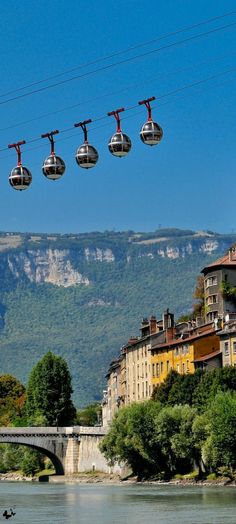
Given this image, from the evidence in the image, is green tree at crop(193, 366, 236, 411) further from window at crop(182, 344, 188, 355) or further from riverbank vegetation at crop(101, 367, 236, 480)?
window at crop(182, 344, 188, 355)

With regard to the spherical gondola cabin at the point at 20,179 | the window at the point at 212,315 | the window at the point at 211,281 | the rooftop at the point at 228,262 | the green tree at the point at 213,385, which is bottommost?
the spherical gondola cabin at the point at 20,179

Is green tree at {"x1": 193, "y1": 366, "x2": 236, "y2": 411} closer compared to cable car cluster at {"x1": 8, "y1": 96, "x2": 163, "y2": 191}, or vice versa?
cable car cluster at {"x1": 8, "y1": 96, "x2": 163, "y2": 191}

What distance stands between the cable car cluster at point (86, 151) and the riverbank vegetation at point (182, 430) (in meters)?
66.1

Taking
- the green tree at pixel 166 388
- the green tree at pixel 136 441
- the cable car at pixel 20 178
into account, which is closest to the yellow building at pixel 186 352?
the green tree at pixel 166 388

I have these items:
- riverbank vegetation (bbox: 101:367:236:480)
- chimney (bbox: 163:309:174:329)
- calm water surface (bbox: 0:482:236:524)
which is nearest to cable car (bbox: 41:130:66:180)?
calm water surface (bbox: 0:482:236:524)

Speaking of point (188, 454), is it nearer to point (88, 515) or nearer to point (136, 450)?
point (136, 450)

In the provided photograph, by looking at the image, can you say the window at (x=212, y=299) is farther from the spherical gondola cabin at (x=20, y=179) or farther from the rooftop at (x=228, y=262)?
the spherical gondola cabin at (x=20, y=179)

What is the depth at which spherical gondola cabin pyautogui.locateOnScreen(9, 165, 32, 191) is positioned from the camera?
182 ft

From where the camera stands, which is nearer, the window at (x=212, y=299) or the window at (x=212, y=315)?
the window at (x=212, y=315)

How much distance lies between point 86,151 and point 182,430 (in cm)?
7687

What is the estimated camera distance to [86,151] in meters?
54.7

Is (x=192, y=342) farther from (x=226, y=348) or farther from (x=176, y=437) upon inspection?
(x=176, y=437)

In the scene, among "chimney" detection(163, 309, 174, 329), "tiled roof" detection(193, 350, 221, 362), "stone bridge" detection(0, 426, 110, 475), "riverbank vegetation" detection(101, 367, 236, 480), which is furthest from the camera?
"stone bridge" detection(0, 426, 110, 475)

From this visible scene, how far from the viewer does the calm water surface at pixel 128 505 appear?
92562 millimetres
